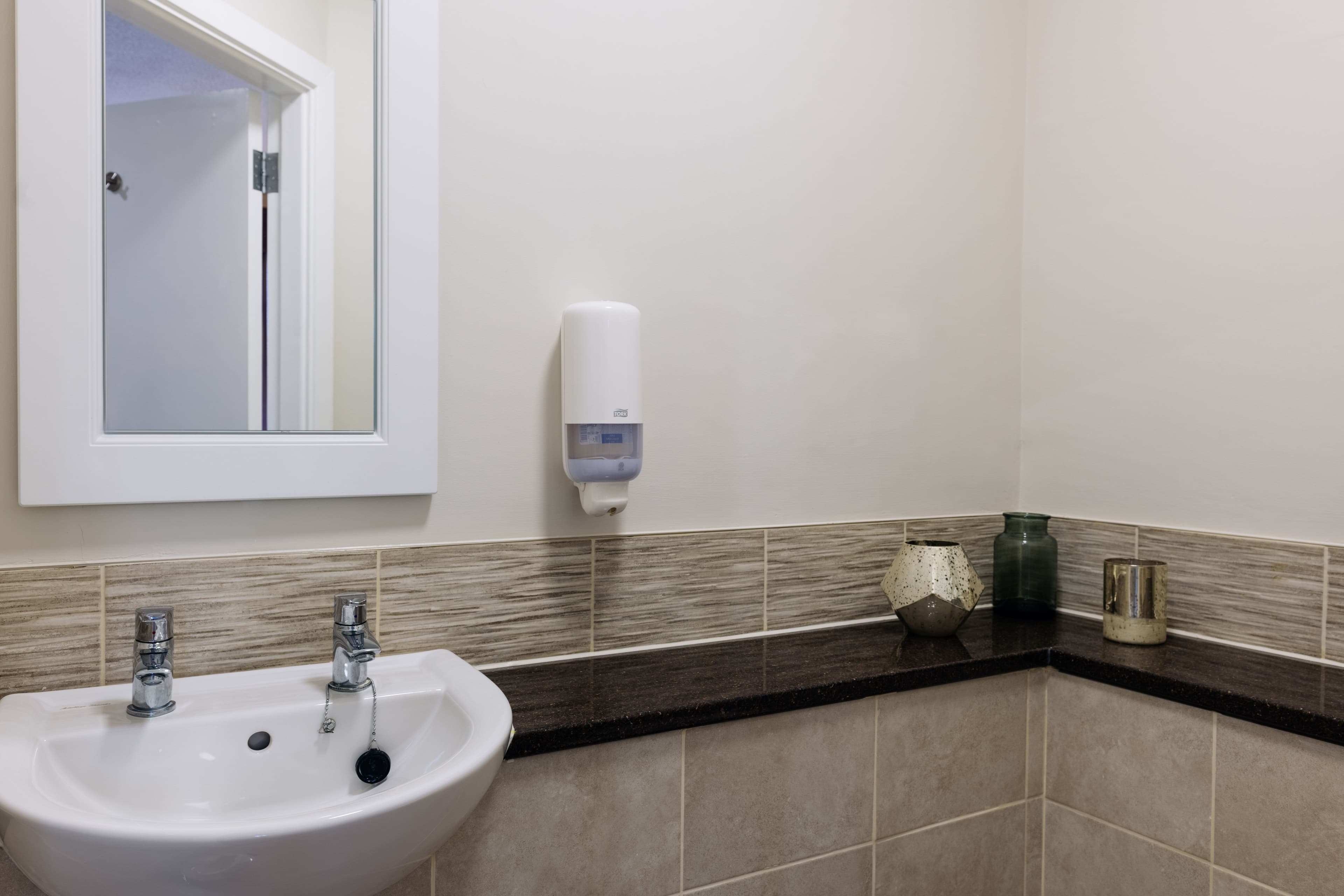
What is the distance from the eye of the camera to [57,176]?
3.19 feet

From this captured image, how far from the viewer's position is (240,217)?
3.53 ft

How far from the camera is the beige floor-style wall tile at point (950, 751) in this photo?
1.27 meters

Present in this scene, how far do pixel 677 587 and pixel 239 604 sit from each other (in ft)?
2.06

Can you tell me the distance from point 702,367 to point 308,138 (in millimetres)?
654

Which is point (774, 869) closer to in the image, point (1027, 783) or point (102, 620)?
point (1027, 783)

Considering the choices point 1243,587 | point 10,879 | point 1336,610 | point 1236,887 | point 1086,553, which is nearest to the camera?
point 10,879

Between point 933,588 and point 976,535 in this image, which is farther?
point 976,535

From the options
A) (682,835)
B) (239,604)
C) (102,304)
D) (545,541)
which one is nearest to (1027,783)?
(682,835)

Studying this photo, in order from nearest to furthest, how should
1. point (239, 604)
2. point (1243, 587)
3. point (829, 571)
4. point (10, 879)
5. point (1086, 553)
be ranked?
point (10, 879) → point (239, 604) → point (1243, 587) → point (829, 571) → point (1086, 553)

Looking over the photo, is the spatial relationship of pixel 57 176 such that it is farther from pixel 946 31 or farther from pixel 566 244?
pixel 946 31

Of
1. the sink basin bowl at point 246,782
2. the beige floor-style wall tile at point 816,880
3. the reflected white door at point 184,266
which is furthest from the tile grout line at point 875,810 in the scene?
the reflected white door at point 184,266

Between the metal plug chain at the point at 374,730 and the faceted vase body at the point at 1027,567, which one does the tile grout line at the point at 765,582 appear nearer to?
the faceted vase body at the point at 1027,567

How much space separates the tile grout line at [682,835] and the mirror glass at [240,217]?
1.96 feet

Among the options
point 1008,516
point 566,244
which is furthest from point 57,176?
point 1008,516
